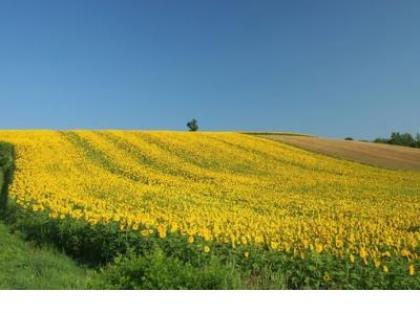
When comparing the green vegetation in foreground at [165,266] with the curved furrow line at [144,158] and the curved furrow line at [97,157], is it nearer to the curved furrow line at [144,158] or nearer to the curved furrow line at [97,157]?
the curved furrow line at [97,157]

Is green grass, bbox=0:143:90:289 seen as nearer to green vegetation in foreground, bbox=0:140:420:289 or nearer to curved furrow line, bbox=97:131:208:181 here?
green vegetation in foreground, bbox=0:140:420:289

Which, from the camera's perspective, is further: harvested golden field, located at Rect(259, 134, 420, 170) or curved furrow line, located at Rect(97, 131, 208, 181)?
harvested golden field, located at Rect(259, 134, 420, 170)

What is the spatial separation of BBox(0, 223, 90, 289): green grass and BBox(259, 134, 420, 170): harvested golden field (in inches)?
519

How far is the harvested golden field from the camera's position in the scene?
21.3 m

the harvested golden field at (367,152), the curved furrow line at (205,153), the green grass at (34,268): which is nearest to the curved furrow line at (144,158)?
the curved furrow line at (205,153)

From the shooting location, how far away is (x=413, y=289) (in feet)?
21.9

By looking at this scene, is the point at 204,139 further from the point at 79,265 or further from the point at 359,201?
the point at 79,265

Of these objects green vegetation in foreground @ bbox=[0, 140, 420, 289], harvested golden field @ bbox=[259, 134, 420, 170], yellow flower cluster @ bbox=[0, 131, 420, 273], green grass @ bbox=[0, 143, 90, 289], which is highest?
harvested golden field @ bbox=[259, 134, 420, 170]

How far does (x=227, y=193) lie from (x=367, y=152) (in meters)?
13.2

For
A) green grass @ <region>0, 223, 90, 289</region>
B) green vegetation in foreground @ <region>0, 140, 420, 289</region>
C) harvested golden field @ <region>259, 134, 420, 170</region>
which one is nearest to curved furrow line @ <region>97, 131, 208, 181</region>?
harvested golden field @ <region>259, 134, 420, 170</region>

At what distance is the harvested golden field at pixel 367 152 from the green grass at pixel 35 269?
13.2m

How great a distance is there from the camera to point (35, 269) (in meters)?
8.21

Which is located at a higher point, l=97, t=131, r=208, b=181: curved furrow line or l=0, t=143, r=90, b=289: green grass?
l=97, t=131, r=208, b=181: curved furrow line

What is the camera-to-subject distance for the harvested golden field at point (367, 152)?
21297 millimetres
